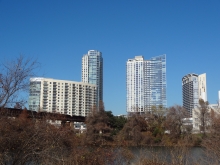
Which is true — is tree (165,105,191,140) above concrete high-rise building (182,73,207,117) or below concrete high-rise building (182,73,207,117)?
below

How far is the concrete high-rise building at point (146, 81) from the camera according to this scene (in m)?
122

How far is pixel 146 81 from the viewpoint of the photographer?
127625 millimetres

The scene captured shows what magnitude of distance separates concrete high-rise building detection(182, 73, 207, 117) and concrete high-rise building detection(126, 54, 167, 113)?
45.3 ft

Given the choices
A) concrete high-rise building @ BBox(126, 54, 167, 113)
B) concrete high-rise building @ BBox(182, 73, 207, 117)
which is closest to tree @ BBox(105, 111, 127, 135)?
concrete high-rise building @ BBox(126, 54, 167, 113)

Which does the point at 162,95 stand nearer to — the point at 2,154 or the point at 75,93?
the point at 75,93

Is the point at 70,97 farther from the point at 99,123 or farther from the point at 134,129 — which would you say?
the point at 99,123

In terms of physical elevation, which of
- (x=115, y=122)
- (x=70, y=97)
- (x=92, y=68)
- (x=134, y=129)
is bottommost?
(x=134, y=129)

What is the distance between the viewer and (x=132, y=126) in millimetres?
46375

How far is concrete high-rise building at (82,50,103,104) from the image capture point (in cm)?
15238

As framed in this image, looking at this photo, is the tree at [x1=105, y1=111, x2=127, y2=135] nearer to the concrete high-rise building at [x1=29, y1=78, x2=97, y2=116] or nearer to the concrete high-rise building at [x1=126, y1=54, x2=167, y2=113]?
the concrete high-rise building at [x1=29, y1=78, x2=97, y2=116]

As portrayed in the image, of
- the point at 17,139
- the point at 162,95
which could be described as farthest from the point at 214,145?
the point at 162,95

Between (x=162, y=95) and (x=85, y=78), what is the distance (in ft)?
151

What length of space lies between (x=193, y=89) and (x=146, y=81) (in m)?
21.8

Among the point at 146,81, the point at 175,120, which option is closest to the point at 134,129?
the point at 175,120
